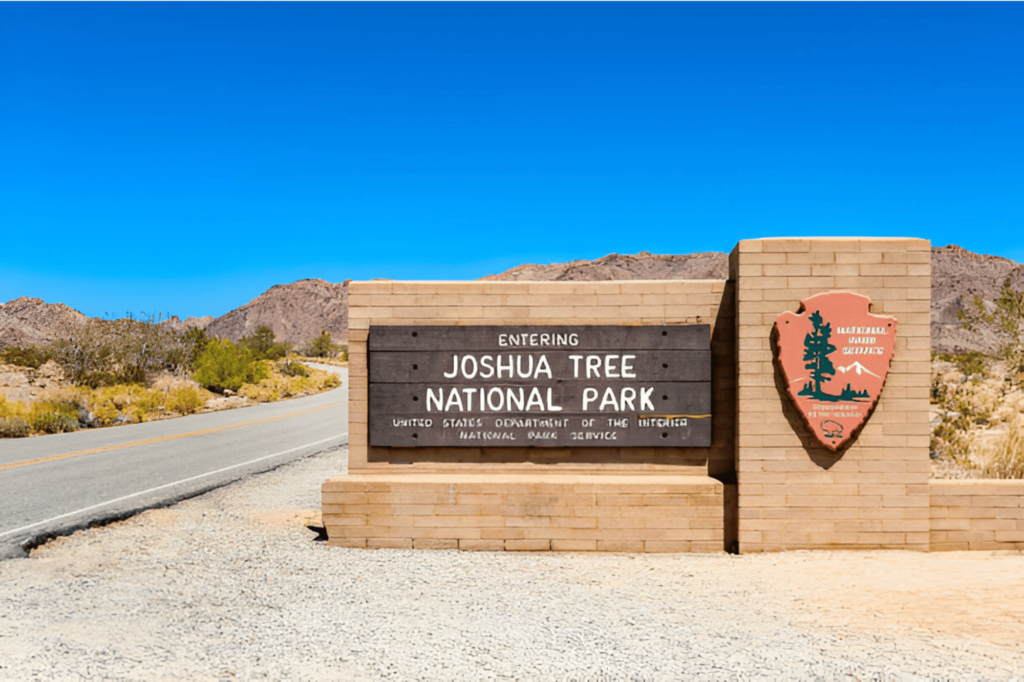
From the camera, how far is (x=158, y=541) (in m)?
7.26

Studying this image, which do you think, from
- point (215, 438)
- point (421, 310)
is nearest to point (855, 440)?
point (421, 310)

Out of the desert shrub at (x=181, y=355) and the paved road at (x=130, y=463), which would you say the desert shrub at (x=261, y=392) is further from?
the paved road at (x=130, y=463)

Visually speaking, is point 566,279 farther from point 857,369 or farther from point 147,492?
point 857,369

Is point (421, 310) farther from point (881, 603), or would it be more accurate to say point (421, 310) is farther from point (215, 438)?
point (215, 438)

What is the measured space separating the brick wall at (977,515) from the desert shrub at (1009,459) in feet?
8.96

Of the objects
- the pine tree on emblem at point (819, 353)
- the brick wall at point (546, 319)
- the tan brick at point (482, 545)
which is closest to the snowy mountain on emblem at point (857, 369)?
the pine tree on emblem at point (819, 353)

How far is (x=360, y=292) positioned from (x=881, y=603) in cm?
591

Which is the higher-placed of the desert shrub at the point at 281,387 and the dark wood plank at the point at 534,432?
the dark wood plank at the point at 534,432

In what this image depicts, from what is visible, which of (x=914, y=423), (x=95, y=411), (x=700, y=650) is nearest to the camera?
(x=700, y=650)

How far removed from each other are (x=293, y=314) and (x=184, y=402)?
5363 inches

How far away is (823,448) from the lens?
684 centimetres

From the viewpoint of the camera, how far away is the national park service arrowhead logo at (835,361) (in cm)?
677

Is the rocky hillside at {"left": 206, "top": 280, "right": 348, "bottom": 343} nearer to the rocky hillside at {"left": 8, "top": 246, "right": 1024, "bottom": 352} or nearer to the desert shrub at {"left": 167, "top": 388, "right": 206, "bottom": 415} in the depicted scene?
the rocky hillside at {"left": 8, "top": 246, "right": 1024, "bottom": 352}

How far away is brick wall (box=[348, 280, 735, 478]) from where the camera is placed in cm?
725
